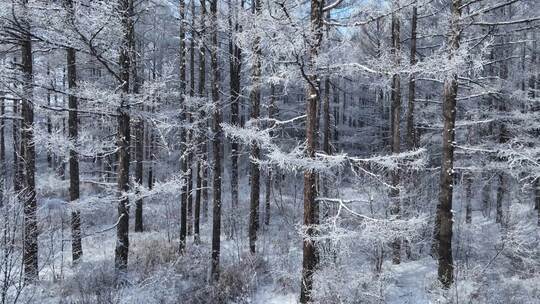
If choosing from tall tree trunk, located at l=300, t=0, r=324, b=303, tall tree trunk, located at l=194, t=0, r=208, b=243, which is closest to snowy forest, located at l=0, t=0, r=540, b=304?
tall tree trunk, located at l=300, t=0, r=324, b=303

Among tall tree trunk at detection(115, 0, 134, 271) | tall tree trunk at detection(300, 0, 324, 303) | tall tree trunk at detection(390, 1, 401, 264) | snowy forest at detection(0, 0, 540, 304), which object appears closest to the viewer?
snowy forest at detection(0, 0, 540, 304)

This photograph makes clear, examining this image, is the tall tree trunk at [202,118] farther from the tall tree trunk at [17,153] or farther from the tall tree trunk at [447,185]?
the tall tree trunk at [447,185]

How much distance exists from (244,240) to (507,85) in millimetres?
12136

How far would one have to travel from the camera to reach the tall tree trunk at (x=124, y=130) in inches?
354

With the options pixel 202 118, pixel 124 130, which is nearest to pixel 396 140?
pixel 202 118

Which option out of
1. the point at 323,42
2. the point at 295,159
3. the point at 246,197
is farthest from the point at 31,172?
the point at 246,197

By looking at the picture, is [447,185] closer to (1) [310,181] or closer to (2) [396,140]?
(2) [396,140]

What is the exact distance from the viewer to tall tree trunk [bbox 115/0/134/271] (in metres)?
8.98

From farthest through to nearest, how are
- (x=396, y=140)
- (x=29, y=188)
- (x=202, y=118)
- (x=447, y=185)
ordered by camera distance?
(x=202, y=118) → (x=396, y=140) → (x=29, y=188) → (x=447, y=185)

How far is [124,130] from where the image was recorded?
930 cm

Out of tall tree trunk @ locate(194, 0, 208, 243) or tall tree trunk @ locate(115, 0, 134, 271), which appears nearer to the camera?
tall tree trunk @ locate(115, 0, 134, 271)

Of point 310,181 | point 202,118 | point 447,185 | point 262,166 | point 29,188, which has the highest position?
point 202,118

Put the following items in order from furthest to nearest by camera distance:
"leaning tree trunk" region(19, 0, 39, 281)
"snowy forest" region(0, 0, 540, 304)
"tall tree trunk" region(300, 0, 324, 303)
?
"leaning tree trunk" region(19, 0, 39, 281)
"tall tree trunk" region(300, 0, 324, 303)
"snowy forest" region(0, 0, 540, 304)

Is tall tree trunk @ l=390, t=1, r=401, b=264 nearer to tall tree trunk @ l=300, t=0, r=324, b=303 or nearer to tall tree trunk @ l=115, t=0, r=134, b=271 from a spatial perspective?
tall tree trunk @ l=300, t=0, r=324, b=303
